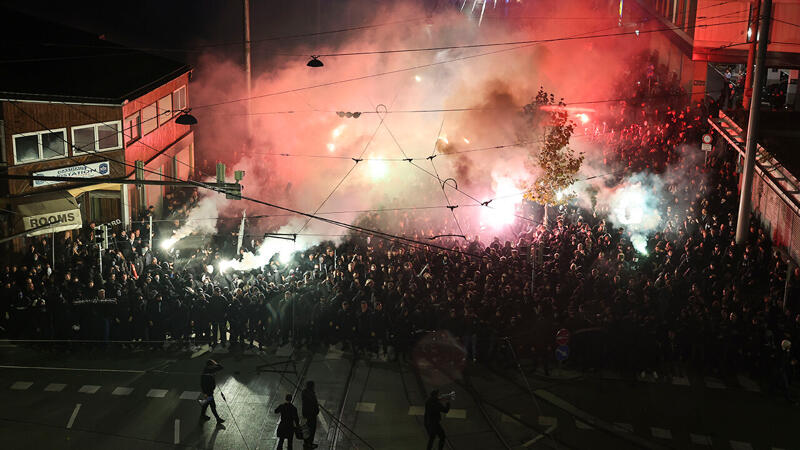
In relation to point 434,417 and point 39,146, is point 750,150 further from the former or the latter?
point 39,146

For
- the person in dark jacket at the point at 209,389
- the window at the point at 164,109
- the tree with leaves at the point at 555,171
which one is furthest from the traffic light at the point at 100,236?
the tree with leaves at the point at 555,171

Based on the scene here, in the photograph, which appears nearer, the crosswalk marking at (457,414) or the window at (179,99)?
the crosswalk marking at (457,414)

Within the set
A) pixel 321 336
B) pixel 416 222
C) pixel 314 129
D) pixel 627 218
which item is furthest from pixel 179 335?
pixel 314 129

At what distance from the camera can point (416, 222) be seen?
22375mm

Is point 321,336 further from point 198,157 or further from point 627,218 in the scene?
point 198,157

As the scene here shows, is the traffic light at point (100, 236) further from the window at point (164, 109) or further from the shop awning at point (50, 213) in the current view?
the window at point (164, 109)

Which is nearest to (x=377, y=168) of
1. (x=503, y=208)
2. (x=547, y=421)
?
(x=503, y=208)

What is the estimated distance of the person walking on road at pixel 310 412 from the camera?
12.4m

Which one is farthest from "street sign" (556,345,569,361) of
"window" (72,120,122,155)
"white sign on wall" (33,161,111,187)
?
"window" (72,120,122,155)

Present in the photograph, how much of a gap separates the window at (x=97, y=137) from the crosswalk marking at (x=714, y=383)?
17961 millimetres

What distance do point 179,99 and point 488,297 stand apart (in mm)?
17478

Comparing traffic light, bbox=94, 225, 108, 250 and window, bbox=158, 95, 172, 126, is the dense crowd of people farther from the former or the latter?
window, bbox=158, 95, 172, 126

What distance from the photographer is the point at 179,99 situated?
29.0 metres

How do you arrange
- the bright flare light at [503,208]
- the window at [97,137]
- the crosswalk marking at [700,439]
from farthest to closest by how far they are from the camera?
1. the window at [97,137]
2. the bright flare light at [503,208]
3. the crosswalk marking at [700,439]
